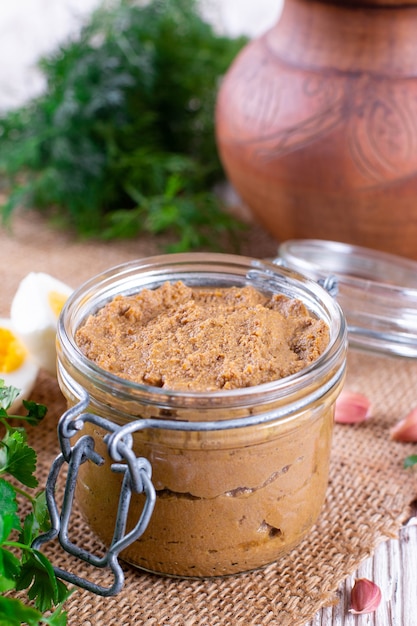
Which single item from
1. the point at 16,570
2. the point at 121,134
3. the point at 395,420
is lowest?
the point at 16,570

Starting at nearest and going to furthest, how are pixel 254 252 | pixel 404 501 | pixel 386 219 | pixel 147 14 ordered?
pixel 404 501 < pixel 386 219 < pixel 254 252 < pixel 147 14

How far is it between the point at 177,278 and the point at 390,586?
86 cm

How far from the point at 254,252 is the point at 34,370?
1247mm

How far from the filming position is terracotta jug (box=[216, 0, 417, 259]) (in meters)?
2.55

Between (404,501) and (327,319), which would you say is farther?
(404,501)

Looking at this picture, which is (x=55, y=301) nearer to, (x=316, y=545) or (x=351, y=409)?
(x=351, y=409)

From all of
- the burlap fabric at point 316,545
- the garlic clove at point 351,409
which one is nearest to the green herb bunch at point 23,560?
the burlap fabric at point 316,545

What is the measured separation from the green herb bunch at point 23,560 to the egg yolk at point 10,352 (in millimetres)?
418

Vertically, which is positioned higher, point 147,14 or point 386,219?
point 147,14

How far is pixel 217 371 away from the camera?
157 cm

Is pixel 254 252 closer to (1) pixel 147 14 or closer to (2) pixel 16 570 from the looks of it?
(1) pixel 147 14

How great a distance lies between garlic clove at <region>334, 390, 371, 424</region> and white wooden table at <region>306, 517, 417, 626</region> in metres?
0.37

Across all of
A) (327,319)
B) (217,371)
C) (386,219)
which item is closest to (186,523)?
(217,371)

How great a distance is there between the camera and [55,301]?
2.27 meters
